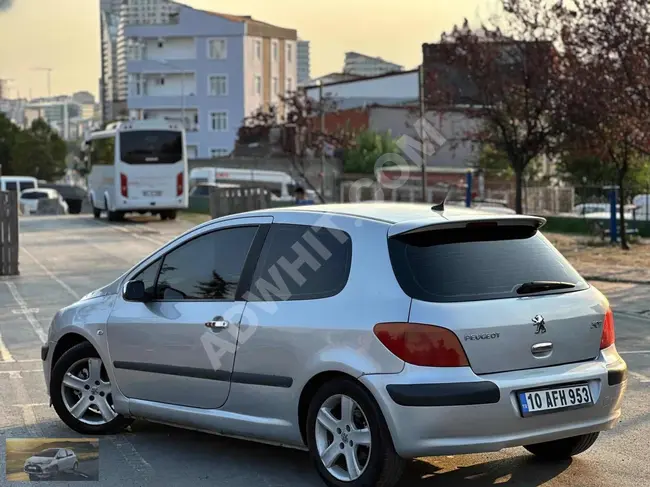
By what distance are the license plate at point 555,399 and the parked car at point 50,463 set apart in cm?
271

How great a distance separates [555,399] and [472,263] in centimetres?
83

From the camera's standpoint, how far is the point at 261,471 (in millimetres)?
6875

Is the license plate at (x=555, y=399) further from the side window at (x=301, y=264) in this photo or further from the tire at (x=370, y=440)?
the side window at (x=301, y=264)

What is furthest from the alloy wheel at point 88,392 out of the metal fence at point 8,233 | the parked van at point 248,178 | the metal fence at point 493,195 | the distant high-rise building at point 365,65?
the distant high-rise building at point 365,65

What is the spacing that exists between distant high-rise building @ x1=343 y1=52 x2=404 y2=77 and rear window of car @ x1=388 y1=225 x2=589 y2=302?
4099 inches

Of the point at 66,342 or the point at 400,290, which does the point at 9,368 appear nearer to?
the point at 66,342

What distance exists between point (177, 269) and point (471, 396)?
2339mm

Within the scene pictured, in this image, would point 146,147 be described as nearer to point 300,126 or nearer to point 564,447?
point 300,126

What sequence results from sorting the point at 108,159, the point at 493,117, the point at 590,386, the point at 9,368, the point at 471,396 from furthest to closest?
the point at 108,159
the point at 493,117
the point at 9,368
the point at 590,386
the point at 471,396

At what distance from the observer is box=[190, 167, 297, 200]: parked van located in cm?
6481

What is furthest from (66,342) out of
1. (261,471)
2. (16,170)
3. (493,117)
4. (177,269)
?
(16,170)

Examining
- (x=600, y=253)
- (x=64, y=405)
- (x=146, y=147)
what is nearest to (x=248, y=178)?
(x=146, y=147)

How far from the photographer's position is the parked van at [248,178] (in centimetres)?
6481

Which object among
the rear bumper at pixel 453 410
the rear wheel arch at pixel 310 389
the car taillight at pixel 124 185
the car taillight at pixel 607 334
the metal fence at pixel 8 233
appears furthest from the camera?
the car taillight at pixel 124 185
